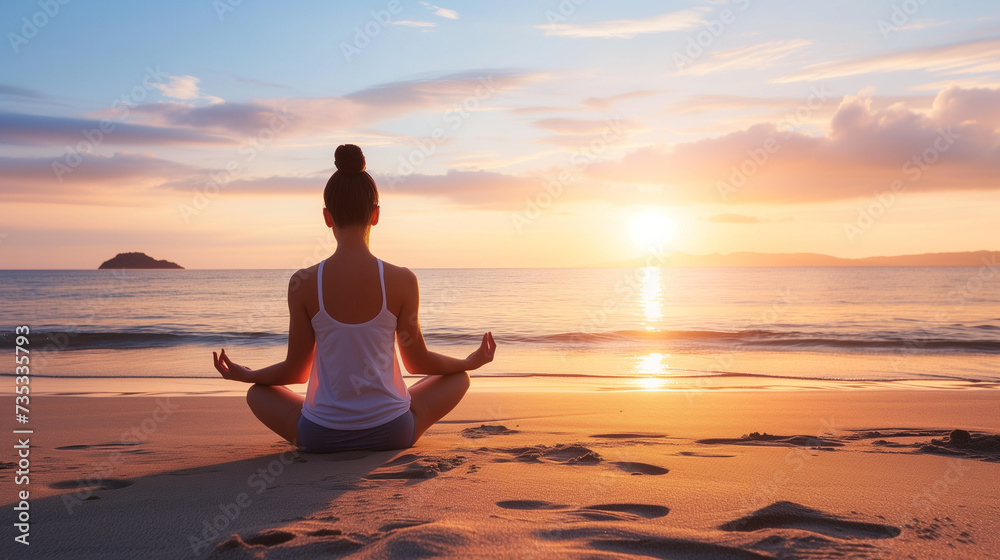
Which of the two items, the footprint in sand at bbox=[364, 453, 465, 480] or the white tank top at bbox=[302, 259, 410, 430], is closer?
the footprint in sand at bbox=[364, 453, 465, 480]

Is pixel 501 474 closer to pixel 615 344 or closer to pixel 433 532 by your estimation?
pixel 433 532

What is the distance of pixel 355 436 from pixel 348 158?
63.6 inches

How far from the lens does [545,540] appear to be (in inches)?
86.4

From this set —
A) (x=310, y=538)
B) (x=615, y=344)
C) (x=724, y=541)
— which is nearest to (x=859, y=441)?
(x=724, y=541)

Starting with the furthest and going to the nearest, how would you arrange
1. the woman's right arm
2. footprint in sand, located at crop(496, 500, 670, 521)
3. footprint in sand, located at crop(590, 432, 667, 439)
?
1. footprint in sand, located at crop(590, 432, 667, 439)
2. the woman's right arm
3. footprint in sand, located at crop(496, 500, 670, 521)

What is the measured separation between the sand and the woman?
→ 18cm

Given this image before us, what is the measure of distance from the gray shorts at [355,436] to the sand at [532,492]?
8cm

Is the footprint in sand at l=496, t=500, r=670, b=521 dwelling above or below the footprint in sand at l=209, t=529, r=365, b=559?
below

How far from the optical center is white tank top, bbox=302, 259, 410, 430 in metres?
3.51

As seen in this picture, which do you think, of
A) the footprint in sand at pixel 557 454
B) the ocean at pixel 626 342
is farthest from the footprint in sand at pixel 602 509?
the ocean at pixel 626 342

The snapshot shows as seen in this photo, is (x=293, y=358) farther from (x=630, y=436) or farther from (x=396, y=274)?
(x=630, y=436)

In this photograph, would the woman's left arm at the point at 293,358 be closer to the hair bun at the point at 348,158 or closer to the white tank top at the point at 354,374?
the white tank top at the point at 354,374

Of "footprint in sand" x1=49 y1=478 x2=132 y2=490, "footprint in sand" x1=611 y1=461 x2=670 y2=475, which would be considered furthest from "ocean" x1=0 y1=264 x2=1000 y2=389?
"footprint in sand" x1=49 y1=478 x2=132 y2=490

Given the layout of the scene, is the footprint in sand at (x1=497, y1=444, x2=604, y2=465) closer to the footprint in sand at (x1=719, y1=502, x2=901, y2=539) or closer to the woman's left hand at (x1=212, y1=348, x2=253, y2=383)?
the footprint in sand at (x1=719, y1=502, x2=901, y2=539)
